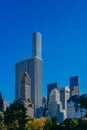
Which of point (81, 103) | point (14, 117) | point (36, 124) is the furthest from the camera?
point (81, 103)

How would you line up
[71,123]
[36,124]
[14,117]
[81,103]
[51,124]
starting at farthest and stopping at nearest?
[81,103]
[14,117]
[36,124]
[51,124]
[71,123]

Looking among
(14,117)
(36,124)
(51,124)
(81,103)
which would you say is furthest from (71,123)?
(14,117)

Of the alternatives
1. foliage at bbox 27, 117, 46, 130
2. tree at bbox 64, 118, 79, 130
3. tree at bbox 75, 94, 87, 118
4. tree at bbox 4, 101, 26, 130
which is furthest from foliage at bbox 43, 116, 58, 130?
tree at bbox 75, 94, 87, 118

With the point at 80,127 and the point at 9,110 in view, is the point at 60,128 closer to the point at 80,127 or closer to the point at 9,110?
the point at 80,127

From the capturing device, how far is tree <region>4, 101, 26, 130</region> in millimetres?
80875

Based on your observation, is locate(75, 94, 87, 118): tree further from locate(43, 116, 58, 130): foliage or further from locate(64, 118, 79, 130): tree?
locate(64, 118, 79, 130): tree

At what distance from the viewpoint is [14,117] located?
265ft

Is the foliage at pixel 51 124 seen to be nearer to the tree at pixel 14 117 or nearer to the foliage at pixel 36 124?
the foliage at pixel 36 124

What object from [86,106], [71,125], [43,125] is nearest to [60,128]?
A: [71,125]

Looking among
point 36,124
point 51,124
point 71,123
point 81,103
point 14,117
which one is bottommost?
point 71,123

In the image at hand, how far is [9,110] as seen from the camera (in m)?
80.9

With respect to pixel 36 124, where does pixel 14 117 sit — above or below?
above

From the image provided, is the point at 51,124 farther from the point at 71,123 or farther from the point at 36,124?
the point at 36,124

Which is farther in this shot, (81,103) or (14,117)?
(81,103)
